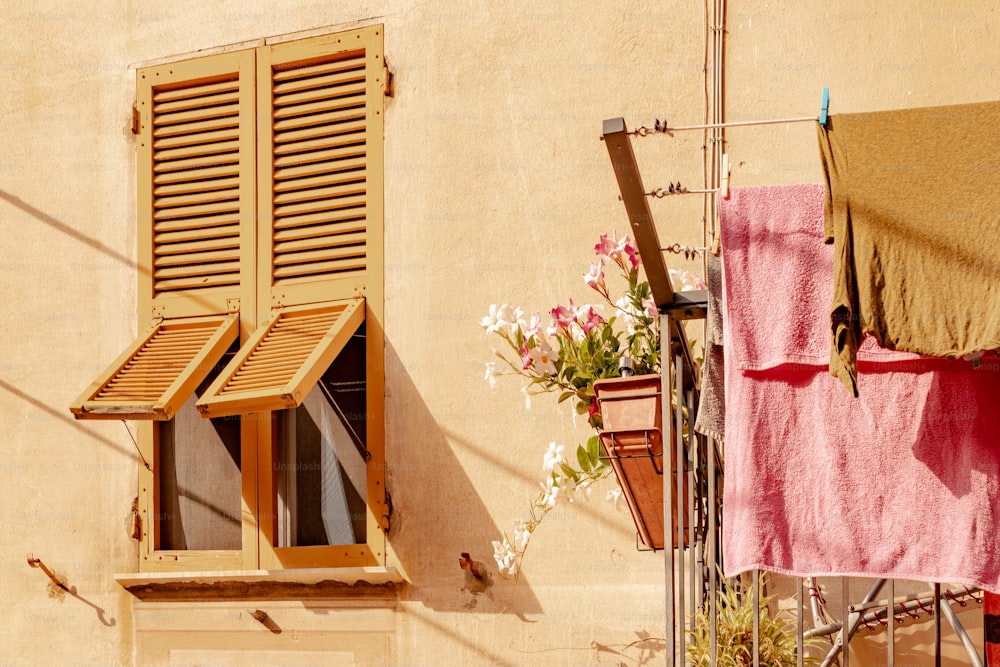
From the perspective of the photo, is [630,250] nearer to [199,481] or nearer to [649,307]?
[649,307]

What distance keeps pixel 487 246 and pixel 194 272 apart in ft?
4.81

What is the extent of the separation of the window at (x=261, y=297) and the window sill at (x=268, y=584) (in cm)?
7

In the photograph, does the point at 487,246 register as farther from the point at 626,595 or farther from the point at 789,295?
the point at 789,295

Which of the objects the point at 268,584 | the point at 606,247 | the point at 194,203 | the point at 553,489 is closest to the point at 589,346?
the point at 606,247

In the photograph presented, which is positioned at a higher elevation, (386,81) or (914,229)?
(386,81)

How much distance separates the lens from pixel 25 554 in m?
6.26

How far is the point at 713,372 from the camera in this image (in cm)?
383

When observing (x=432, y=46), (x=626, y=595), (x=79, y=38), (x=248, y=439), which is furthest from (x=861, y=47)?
(x=79, y=38)

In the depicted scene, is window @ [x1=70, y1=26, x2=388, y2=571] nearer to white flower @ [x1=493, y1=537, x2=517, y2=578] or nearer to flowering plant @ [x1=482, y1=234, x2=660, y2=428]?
white flower @ [x1=493, y1=537, x2=517, y2=578]

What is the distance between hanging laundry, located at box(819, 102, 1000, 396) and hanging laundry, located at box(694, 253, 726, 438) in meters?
0.48

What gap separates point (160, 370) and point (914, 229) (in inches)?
136

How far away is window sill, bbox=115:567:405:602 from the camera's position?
554cm

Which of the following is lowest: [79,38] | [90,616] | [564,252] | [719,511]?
[90,616]

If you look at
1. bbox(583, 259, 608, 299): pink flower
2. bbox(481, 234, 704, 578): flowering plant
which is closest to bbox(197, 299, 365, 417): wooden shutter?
bbox(481, 234, 704, 578): flowering plant
